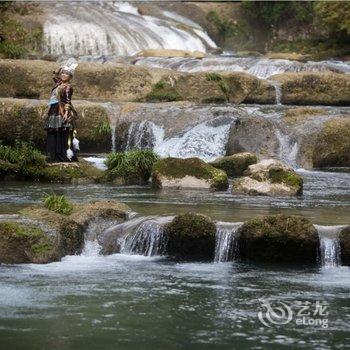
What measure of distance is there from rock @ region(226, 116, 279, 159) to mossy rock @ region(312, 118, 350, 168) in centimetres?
117

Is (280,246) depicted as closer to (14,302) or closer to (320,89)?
(14,302)

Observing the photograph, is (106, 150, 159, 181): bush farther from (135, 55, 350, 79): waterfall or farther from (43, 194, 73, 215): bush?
(135, 55, 350, 79): waterfall

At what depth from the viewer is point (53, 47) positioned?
41906mm

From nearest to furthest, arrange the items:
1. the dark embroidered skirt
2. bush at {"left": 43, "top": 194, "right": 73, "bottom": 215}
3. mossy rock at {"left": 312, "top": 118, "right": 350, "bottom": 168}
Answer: bush at {"left": 43, "top": 194, "right": 73, "bottom": 215}
the dark embroidered skirt
mossy rock at {"left": 312, "top": 118, "right": 350, "bottom": 168}

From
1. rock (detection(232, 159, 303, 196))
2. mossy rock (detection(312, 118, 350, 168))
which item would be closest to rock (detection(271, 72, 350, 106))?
mossy rock (detection(312, 118, 350, 168))

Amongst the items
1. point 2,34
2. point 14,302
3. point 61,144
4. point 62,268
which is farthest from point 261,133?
point 14,302

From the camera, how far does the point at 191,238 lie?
49.4 feet

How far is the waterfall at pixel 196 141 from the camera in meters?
26.0

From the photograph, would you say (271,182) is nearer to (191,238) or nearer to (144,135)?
(191,238)

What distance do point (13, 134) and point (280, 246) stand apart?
43.8ft

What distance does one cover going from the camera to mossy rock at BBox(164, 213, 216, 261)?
1501 centimetres

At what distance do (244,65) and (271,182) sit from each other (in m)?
16.6

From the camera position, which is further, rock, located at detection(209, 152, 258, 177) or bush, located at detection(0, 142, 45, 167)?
rock, located at detection(209, 152, 258, 177)

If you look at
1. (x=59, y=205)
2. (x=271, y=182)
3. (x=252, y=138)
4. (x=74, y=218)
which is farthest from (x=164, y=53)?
(x=74, y=218)
